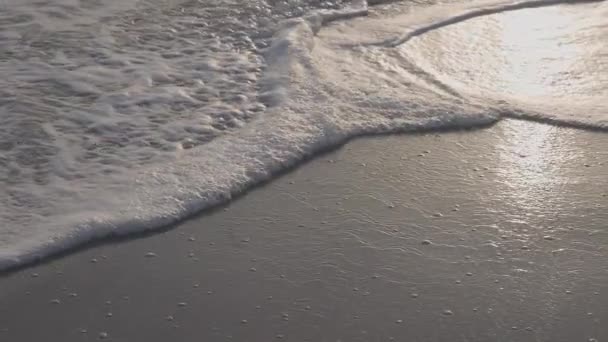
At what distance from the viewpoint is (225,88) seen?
4848mm

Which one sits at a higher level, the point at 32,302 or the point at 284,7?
the point at 284,7

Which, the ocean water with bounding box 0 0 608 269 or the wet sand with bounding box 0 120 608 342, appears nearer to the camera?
the wet sand with bounding box 0 120 608 342

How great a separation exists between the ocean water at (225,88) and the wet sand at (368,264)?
0.23 m

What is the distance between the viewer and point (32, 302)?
324 cm

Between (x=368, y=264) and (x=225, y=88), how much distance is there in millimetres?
1772

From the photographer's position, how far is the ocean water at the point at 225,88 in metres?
3.93

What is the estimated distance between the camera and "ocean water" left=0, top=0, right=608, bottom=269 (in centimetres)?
393

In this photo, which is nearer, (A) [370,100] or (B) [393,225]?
(B) [393,225]

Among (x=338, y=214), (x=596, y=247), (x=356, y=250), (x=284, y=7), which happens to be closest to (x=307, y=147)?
(x=338, y=214)

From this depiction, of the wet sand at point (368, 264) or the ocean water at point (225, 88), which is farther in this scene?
the ocean water at point (225, 88)

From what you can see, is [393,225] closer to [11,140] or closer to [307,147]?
[307,147]

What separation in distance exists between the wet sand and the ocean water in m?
0.23

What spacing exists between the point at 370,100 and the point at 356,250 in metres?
1.35

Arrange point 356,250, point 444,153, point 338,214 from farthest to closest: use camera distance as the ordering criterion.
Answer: point 444,153 < point 338,214 < point 356,250
